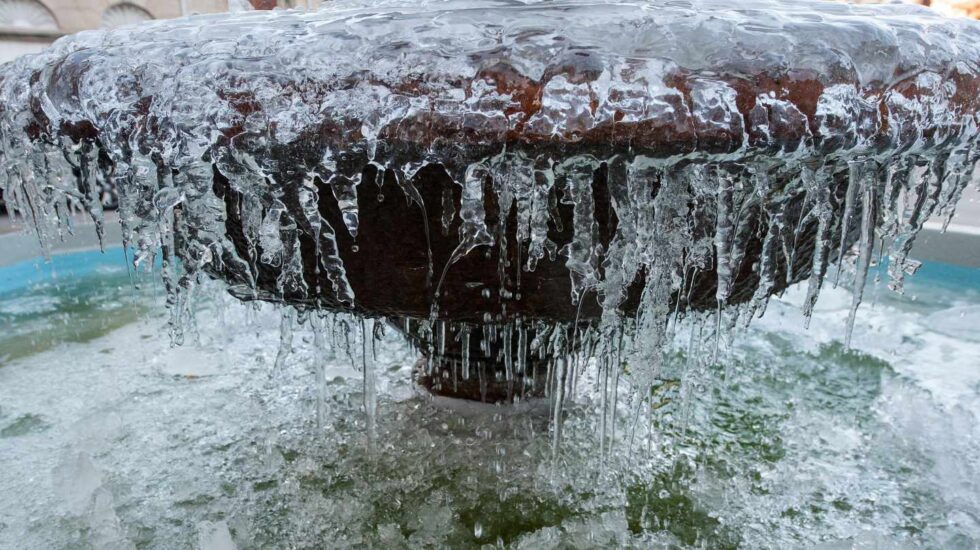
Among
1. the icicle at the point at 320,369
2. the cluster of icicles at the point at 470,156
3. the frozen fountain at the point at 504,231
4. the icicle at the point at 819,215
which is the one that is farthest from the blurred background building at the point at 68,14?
the icicle at the point at 819,215

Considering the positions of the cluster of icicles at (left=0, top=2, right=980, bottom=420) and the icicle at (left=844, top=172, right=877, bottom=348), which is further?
the icicle at (left=844, top=172, right=877, bottom=348)

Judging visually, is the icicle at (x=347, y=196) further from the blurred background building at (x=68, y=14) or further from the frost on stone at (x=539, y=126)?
the blurred background building at (x=68, y=14)

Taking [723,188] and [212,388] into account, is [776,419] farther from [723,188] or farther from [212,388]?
[212,388]

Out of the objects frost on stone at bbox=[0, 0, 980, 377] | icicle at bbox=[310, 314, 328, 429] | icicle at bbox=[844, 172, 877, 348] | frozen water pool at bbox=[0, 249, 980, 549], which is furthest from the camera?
icicle at bbox=[310, 314, 328, 429]

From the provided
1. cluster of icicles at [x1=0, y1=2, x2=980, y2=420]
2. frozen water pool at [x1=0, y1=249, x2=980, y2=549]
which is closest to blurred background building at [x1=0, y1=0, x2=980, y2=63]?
frozen water pool at [x1=0, y1=249, x2=980, y2=549]

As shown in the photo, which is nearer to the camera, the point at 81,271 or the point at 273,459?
the point at 273,459

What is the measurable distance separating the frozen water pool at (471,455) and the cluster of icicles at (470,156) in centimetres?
59

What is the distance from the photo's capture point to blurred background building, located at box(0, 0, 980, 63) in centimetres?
896

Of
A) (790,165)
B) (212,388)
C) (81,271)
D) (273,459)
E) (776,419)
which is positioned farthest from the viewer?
(81,271)

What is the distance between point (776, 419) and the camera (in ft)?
7.16

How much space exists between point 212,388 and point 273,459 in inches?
26.0

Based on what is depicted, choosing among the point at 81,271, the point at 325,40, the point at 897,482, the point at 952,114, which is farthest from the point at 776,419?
the point at 81,271

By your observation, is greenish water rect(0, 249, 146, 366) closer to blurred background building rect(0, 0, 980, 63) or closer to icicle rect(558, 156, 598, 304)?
icicle rect(558, 156, 598, 304)

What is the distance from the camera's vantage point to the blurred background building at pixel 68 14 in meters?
8.96
